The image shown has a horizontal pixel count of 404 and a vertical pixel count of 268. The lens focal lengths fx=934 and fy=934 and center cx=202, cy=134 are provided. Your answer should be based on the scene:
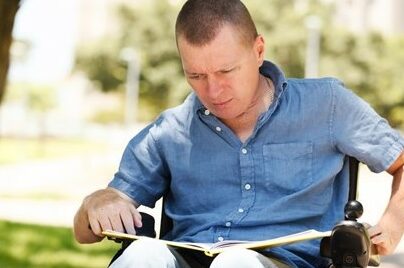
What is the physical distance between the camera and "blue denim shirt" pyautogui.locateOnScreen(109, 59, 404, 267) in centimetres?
259

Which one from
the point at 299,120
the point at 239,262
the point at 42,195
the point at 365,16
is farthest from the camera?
Answer: the point at 365,16

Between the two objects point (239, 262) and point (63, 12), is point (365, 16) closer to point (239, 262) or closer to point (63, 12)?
point (63, 12)

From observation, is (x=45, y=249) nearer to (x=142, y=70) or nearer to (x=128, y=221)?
(x=128, y=221)

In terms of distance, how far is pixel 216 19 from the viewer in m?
2.50

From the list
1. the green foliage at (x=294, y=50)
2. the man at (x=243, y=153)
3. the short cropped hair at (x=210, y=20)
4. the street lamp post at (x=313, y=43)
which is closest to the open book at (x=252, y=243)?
the man at (x=243, y=153)

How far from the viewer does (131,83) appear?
49.1m

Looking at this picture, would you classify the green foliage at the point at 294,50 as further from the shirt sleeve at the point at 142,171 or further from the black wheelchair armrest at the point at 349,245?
the black wheelchair armrest at the point at 349,245

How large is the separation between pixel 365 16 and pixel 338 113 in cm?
5282

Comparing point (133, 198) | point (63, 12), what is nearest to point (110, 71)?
point (63, 12)

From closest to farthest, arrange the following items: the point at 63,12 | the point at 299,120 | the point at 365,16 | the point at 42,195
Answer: the point at 299,120 < the point at 42,195 < the point at 365,16 < the point at 63,12

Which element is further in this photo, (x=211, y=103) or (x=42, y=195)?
(x=42, y=195)

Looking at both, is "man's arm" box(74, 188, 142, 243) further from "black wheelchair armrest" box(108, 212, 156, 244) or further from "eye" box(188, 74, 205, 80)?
"eye" box(188, 74, 205, 80)

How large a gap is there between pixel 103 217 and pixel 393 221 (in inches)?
30.7

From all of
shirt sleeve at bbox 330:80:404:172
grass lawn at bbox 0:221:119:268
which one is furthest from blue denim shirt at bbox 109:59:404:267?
grass lawn at bbox 0:221:119:268
